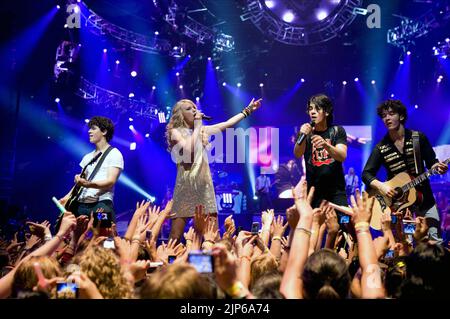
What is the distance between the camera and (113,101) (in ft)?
43.3

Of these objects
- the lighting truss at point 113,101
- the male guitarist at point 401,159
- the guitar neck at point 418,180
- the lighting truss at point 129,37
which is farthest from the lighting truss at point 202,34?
the guitar neck at point 418,180

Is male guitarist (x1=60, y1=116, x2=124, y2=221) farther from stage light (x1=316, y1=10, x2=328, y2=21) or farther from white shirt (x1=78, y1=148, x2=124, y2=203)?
stage light (x1=316, y1=10, x2=328, y2=21)

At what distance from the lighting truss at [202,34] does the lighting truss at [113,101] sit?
2.24 m

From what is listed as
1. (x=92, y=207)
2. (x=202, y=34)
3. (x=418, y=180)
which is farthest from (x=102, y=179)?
(x=202, y=34)

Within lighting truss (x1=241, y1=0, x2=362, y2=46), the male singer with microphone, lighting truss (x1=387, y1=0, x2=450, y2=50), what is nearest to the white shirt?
the male singer with microphone

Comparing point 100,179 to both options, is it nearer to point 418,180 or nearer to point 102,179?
point 102,179

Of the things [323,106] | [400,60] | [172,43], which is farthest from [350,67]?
[323,106]

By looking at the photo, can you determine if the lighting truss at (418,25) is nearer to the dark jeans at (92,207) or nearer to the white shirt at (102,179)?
the white shirt at (102,179)

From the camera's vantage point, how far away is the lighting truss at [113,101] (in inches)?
506

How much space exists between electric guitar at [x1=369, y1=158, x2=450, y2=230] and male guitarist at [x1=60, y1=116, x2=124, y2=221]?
2.51 m

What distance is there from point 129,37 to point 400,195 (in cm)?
952

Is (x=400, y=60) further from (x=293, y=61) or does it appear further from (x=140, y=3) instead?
(x=140, y=3)

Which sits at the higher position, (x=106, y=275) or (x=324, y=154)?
(x=324, y=154)

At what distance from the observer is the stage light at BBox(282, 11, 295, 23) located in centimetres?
1149
